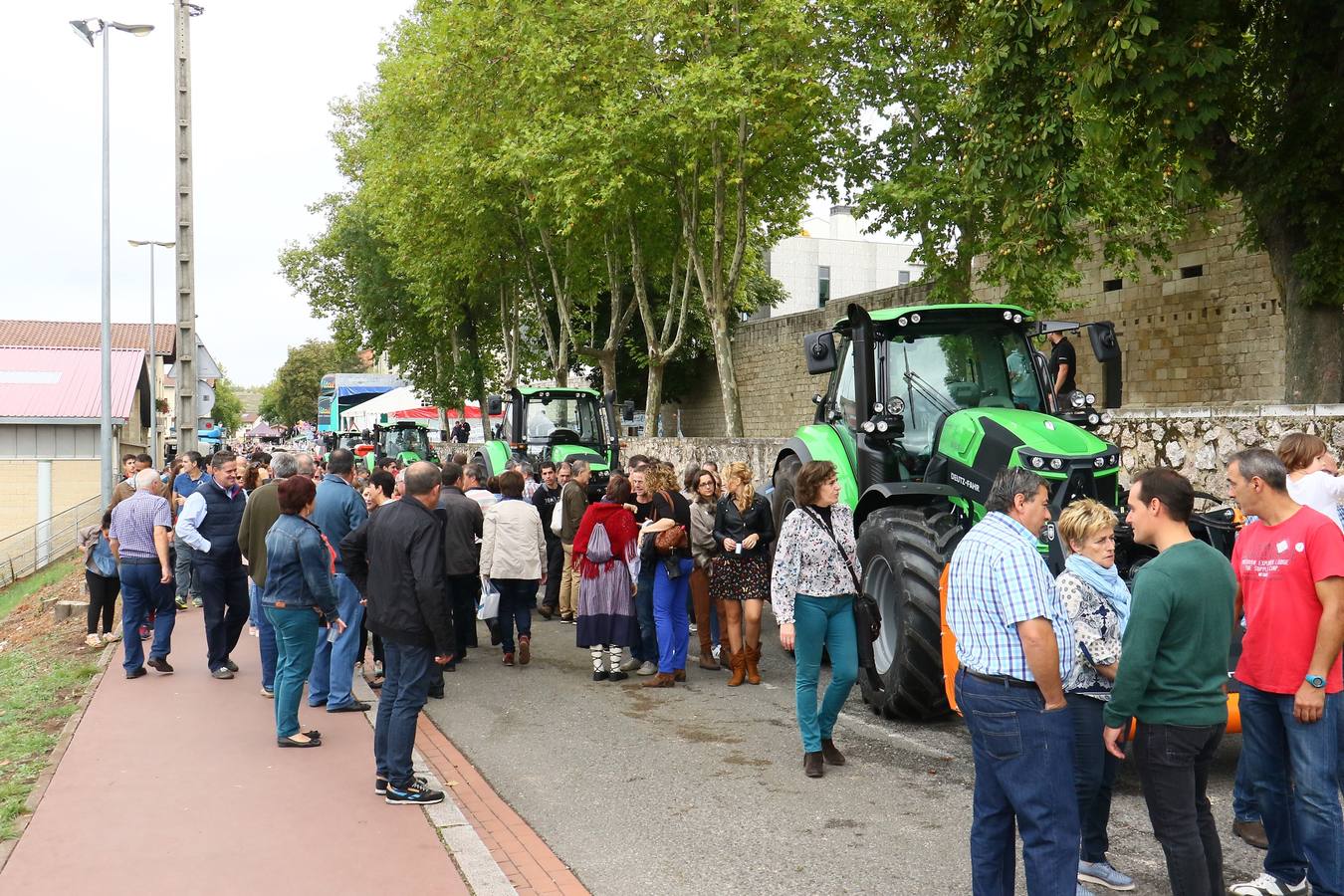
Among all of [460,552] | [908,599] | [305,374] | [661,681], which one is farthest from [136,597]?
[305,374]

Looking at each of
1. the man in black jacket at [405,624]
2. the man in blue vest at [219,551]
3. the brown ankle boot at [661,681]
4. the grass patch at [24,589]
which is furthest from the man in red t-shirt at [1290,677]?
the grass patch at [24,589]

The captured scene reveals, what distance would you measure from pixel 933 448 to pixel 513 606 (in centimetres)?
420

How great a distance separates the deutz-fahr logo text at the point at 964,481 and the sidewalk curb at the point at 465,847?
12.9 ft

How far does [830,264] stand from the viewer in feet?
188

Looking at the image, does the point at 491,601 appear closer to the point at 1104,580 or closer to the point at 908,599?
the point at 908,599

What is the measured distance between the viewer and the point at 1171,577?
4070 millimetres

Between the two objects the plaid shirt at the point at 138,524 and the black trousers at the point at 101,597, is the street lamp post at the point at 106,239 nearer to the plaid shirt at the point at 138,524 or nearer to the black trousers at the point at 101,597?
the black trousers at the point at 101,597

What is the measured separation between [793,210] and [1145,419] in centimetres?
1551

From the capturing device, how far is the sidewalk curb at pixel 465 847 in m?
5.10

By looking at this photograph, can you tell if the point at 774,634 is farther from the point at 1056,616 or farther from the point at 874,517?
the point at 1056,616

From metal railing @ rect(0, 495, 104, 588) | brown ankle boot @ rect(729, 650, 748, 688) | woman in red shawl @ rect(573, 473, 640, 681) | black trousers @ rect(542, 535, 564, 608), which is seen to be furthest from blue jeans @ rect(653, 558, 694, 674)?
metal railing @ rect(0, 495, 104, 588)

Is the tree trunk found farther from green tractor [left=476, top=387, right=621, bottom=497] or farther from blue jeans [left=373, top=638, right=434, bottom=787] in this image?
blue jeans [left=373, top=638, right=434, bottom=787]

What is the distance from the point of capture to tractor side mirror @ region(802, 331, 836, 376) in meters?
9.75

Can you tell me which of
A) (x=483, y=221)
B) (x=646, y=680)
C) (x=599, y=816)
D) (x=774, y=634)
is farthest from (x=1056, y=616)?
(x=483, y=221)
